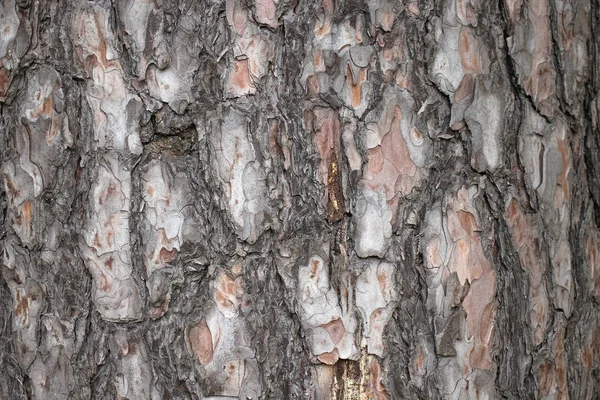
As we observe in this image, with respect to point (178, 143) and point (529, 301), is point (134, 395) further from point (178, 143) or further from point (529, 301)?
point (529, 301)

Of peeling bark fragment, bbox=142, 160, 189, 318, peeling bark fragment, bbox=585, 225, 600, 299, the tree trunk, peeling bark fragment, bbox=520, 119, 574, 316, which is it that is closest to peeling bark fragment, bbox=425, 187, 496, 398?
the tree trunk

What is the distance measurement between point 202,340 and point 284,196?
0.25 metres

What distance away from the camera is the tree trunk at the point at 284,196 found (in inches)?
47.0

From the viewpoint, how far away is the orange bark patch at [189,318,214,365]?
121 centimetres

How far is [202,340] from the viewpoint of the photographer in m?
1.21

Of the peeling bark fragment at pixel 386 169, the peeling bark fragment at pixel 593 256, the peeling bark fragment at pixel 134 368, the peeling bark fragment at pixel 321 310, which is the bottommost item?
the peeling bark fragment at pixel 134 368

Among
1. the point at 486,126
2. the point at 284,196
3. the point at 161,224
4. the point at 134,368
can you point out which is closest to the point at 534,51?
the point at 486,126

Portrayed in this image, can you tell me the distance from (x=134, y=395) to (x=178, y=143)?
1.27 ft

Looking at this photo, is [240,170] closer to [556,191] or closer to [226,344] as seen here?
[226,344]

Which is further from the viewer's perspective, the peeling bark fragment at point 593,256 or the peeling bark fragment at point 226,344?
the peeling bark fragment at point 593,256

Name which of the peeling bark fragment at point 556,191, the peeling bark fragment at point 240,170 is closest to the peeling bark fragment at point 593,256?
the peeling bark fragment at point 556,191

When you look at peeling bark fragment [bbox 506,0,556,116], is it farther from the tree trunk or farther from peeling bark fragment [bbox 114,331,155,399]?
peeling bark fragment [bbox 114,331,155,399]

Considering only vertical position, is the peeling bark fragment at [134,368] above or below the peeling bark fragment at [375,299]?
below

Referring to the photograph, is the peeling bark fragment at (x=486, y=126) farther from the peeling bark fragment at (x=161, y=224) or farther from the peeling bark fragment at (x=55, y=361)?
the peeling bark fragment at (x=55, y=361)
